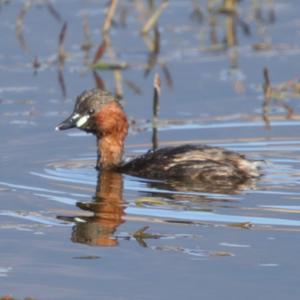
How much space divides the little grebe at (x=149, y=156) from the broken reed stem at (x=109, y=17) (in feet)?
14.2

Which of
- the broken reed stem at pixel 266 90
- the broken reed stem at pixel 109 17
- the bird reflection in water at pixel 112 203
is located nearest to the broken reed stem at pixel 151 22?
the broken reed stem at pixel 109 17

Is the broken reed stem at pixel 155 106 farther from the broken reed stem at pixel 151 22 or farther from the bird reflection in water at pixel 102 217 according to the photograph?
the broken reed stem at pixel 151 22

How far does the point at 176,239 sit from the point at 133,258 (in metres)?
0.58

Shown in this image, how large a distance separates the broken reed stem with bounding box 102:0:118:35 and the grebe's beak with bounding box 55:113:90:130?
4371mm

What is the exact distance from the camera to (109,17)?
1680 centimetres

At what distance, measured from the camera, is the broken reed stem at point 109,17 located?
1652 centimetres

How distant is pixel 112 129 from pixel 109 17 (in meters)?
4.71

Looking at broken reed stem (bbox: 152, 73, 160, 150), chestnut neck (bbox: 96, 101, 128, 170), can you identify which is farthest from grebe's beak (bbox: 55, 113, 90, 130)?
broken reed stem (bbox: 152, 73, 160, 150)

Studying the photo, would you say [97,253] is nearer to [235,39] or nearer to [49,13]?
[235,39]

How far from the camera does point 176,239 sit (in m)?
9.19

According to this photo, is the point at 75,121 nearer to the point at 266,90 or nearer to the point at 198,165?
the point at 198,165

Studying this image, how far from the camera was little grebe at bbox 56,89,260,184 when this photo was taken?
11.4m

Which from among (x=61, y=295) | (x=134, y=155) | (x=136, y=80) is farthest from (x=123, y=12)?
(x=61, y=295)

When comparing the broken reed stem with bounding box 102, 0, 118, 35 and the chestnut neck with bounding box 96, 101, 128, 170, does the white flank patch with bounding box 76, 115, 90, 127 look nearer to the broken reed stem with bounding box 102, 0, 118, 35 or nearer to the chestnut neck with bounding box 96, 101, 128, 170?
the chestnut neck with bounding box 96, 101, 128, 170
